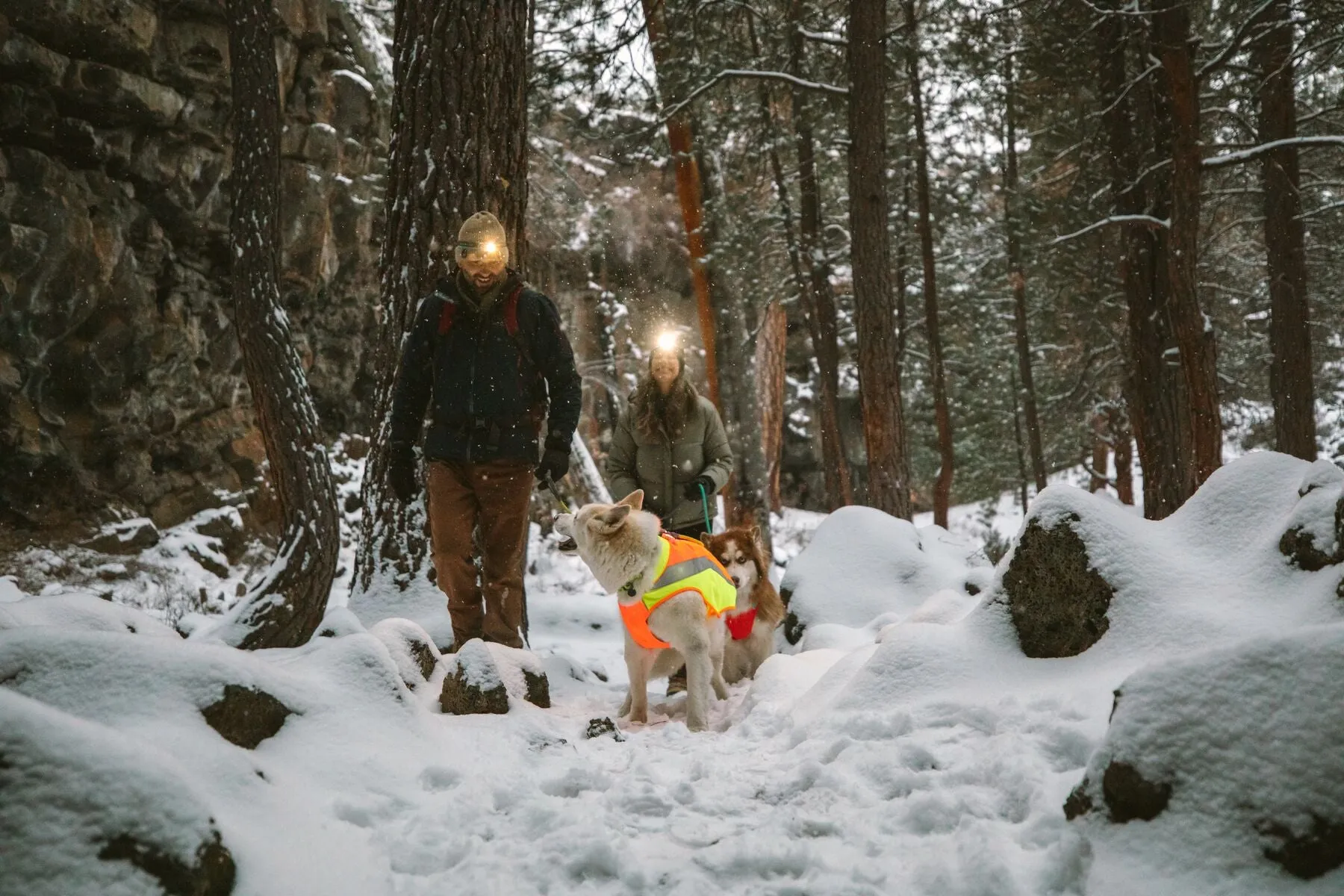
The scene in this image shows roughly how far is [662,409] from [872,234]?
4.29m

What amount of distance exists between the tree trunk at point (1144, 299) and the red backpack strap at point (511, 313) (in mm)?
8266

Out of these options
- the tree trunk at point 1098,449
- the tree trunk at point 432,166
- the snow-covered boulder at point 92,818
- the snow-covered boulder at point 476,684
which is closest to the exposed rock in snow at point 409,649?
the snow-covered boulder at point 476,684

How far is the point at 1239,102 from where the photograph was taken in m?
12.0

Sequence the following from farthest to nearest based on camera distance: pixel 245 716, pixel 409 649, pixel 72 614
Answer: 1. pixel 409 649
2. pixel 72 614
3. pixel 245 716

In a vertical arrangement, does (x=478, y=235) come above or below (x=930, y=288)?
below

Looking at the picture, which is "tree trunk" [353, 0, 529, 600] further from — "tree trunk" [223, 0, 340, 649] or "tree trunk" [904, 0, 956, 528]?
"tree trunk" [904, 0, 956, 528]

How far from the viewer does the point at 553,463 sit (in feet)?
15.6

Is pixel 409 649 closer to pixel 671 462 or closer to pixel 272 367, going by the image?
pixel 671 462

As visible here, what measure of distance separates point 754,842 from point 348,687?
5.31 feet

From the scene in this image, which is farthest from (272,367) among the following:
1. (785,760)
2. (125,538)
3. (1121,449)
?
(1121,449)

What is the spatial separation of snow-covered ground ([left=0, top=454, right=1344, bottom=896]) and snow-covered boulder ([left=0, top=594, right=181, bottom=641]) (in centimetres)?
2

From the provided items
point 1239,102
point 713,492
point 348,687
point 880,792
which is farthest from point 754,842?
point 1239,102

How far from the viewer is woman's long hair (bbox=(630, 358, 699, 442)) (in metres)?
6.02

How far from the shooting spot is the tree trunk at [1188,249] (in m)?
8.52
